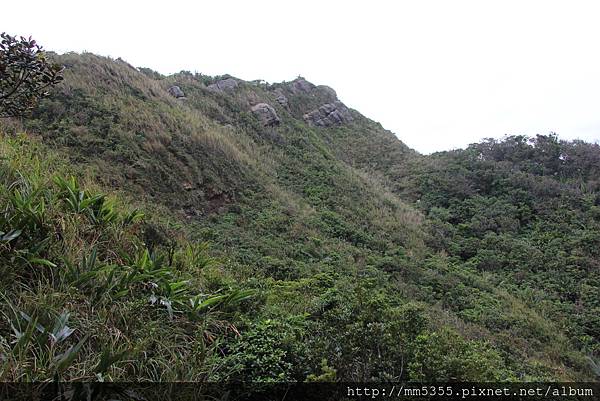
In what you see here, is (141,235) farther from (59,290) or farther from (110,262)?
(59,290)

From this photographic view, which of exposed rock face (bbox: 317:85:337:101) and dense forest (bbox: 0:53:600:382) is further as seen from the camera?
exposed rock face (bbox: 317:85:337:101)

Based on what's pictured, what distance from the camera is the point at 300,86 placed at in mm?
31203

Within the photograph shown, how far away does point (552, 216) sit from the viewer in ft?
50.1

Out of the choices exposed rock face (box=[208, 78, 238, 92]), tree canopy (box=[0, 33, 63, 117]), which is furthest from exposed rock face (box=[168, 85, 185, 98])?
tree canopy (box=[0, 33, 63, 117])

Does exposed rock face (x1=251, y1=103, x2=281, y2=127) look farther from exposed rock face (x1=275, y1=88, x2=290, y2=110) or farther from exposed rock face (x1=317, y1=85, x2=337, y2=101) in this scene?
exposed rock face (x1=317, y1=85, x2=337, y2=101)

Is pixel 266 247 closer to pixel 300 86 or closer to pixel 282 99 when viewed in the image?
pixel 282 99

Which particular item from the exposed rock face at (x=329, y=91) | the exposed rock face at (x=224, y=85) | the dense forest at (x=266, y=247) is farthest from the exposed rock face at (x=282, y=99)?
the exposed rock face at (x=329, y=91)

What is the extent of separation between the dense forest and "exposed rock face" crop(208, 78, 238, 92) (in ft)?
0.78

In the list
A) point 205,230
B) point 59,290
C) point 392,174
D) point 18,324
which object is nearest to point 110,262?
point 59,290

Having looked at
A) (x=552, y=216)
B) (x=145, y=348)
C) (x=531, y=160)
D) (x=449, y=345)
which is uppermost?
(x=531, y=160)

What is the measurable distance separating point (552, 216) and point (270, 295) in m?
13.9

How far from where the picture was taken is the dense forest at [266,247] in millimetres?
3311

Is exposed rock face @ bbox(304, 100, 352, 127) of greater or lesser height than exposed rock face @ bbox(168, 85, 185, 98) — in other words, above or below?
above

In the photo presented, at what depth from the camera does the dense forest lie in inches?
130
